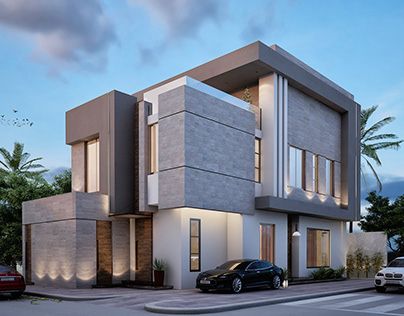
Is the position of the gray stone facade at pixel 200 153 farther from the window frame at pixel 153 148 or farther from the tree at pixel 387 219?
the tree at pixel 387 219

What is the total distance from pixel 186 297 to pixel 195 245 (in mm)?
4369

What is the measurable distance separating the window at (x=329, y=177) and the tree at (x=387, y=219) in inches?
343

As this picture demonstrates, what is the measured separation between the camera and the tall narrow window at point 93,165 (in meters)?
25.7

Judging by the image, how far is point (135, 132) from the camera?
2352 cm

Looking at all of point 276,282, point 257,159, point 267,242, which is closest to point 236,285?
point 276,282

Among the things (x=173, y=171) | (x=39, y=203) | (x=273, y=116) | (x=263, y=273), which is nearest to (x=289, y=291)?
(x=263, y=273)

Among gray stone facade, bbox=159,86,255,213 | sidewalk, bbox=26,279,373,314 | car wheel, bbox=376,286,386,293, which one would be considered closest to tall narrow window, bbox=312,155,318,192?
gray stone facade, bbox=159,86,255,213

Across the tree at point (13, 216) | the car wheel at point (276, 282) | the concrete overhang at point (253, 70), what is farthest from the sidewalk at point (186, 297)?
the tree at point (13, 216)

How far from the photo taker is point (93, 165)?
85.8 feet

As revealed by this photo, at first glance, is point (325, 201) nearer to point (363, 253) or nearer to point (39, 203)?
point (363, 253)

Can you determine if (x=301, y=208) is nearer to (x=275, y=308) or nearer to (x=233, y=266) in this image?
(x=233, y=266)

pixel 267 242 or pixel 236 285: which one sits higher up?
pixel 267 242

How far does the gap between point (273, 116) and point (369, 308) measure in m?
11.0

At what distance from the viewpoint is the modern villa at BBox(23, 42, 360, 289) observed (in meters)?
21.2
